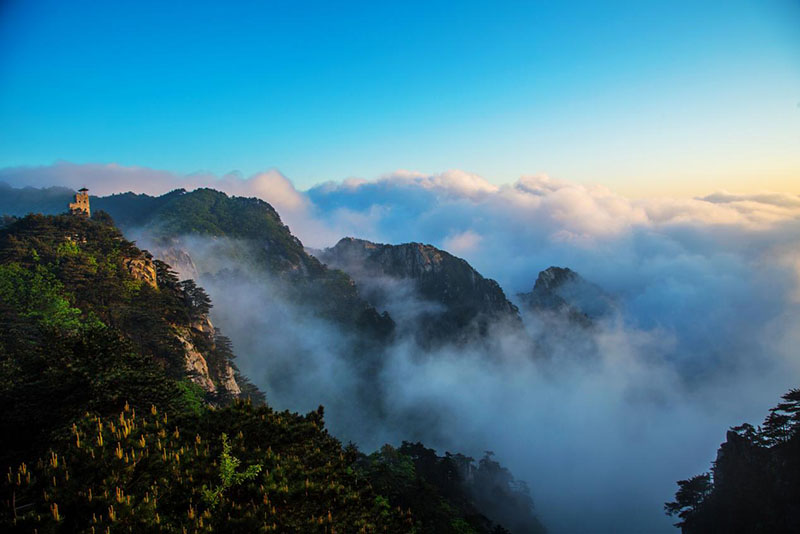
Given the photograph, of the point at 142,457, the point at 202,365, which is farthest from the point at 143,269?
the point at 142,457

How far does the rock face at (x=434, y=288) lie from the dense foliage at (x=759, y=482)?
11849 centimetres

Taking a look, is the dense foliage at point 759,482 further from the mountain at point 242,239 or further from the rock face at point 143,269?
the mountain at point 242,239

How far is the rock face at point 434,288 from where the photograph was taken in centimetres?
16934

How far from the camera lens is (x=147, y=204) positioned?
15100cm

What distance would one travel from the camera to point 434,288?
172m

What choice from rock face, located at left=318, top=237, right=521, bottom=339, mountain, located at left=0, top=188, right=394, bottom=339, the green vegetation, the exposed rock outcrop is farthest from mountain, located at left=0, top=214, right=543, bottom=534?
rock face, located at left=318, top=237, right=521, bottom=339

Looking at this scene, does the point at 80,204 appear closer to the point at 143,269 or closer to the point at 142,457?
the point at 143,269

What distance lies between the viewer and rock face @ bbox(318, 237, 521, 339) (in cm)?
16934

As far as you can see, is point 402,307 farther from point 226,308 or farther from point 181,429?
point 181,429

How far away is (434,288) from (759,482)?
132 metres

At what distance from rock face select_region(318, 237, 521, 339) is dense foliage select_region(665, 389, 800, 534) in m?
118

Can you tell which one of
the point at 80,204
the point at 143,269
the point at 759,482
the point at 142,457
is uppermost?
the point at 80,204

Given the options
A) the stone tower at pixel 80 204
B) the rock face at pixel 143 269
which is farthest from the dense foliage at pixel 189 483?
the stone tower at pixel 80 204

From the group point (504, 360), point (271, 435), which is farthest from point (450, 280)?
point (271, 435)
